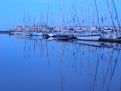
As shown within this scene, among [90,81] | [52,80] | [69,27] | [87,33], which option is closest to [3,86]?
[52,80]

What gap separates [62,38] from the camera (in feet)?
162

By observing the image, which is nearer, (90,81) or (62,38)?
(90,81)

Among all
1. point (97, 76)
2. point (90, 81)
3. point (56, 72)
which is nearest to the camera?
point (90, 81)

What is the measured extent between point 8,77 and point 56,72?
7.64ft

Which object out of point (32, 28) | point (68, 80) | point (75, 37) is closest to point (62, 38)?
point (75, 37)

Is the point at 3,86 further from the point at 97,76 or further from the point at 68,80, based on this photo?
the point at 97,76

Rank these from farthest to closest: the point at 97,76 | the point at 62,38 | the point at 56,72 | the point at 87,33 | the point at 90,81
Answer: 1. the point at 62,38
2. the point at 87,33
3. the point at 56,72
4. the point at 97,76
5. the point at 90,81

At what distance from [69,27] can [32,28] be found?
24776 mm

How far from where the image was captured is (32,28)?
80.9m

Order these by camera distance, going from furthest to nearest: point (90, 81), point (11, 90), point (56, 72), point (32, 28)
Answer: point (32, 28), point (56, 72), point (90, 81), point (11, 90)

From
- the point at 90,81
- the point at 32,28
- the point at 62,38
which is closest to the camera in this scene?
the point at 90,81

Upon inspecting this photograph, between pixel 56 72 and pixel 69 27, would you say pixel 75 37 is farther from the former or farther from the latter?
pixel 56 72

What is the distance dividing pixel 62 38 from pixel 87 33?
446cm

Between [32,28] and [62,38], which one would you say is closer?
[62,38]
